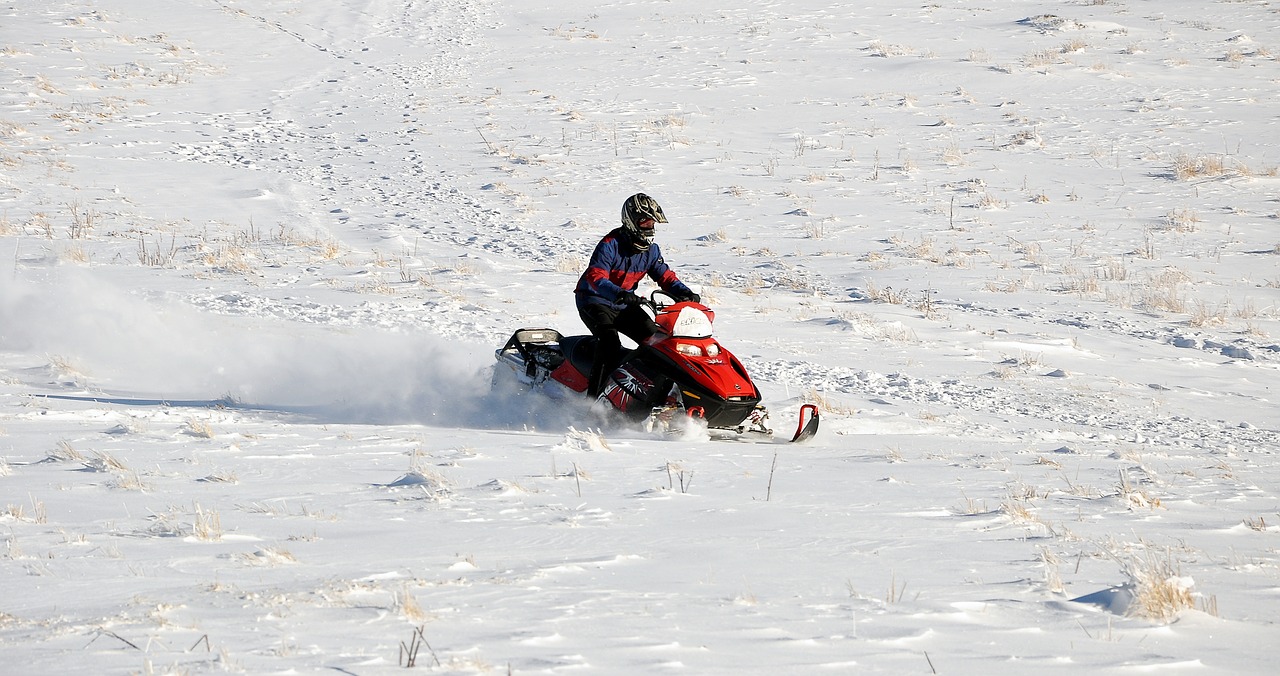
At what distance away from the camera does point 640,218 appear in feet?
31.1

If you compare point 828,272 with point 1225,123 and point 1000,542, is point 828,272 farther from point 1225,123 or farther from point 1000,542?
point 1225,123

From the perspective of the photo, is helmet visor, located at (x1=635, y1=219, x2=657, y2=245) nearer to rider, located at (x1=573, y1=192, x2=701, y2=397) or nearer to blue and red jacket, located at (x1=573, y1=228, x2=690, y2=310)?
rider, located at (x1=573, y1=192, x2=701, y2=397)

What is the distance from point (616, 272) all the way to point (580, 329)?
4.29m

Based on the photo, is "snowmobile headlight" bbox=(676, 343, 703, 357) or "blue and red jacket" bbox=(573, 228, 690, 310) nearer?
"snowmobile headlight" bbox=(676, 343, 703, 357)

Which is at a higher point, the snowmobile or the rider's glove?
the rider's glove

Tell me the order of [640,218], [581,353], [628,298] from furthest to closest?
[581,353] < [640,218] < [628,298]

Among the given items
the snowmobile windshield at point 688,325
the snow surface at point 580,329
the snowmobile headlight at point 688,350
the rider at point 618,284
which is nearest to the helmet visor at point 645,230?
the rider at point 618,284

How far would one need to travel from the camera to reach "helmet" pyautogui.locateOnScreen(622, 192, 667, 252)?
31.0 ft

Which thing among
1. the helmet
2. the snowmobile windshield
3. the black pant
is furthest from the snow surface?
the helmet

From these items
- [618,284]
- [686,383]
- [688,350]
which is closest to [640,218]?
[618,284]

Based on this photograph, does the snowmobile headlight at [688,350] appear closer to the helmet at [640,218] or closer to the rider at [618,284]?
the rider at [618,284]

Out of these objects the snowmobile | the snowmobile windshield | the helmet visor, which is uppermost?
the helmet visor

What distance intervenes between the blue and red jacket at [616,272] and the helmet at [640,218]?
9 centimetres

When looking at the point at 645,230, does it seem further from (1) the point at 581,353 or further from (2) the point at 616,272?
(1) the point at 581,353
